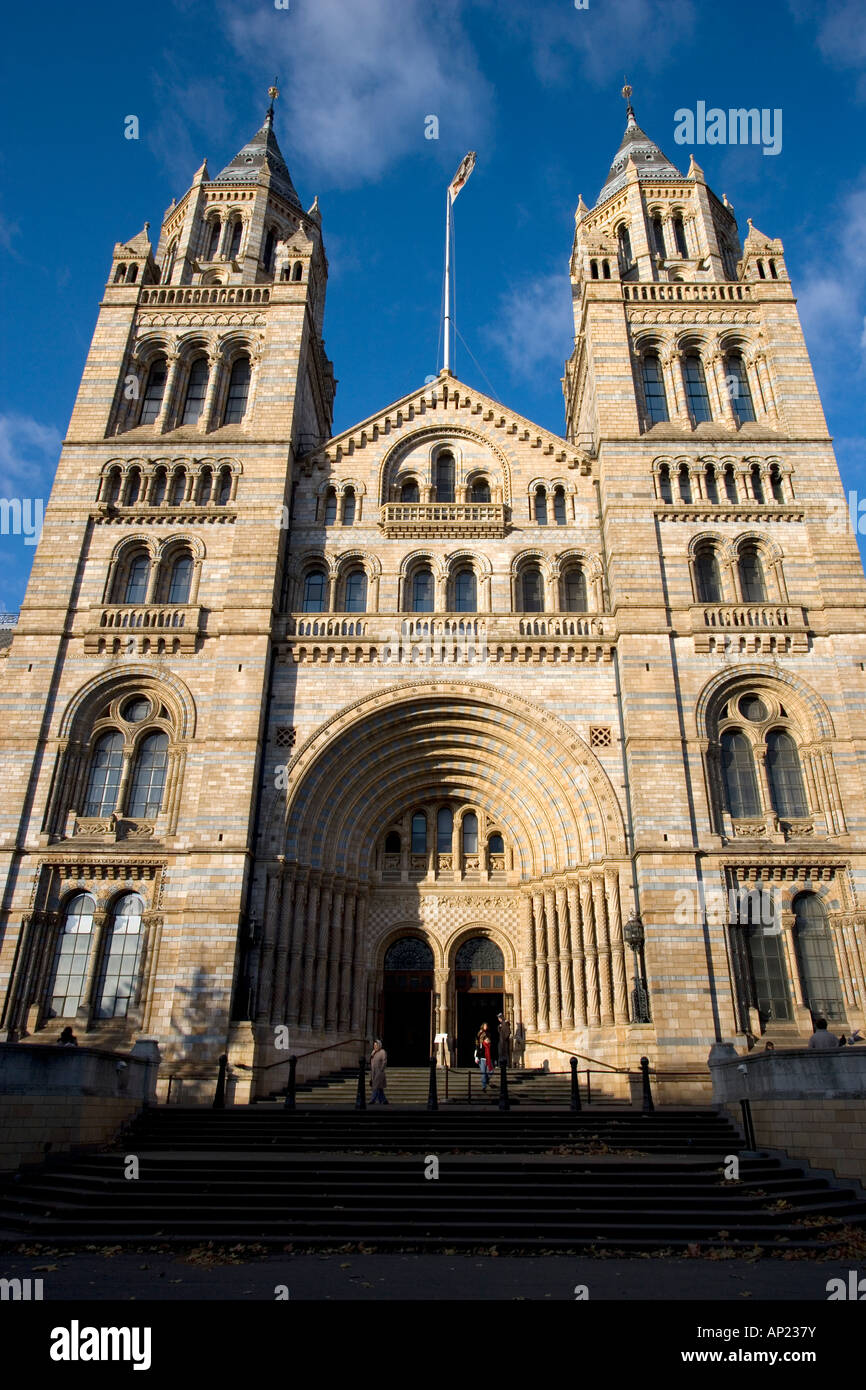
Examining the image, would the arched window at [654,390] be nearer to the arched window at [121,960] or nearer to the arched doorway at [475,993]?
the arched doorway at [475,993]

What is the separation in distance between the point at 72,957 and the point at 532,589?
16.3m

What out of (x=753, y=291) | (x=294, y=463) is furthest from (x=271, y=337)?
(x=753, y=291)

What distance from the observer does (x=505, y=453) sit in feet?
94.8

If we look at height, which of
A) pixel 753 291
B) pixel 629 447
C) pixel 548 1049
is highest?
pixel 753 291

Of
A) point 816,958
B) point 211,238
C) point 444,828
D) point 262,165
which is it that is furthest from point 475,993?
point 262,165

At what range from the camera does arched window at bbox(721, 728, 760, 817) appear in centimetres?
2286

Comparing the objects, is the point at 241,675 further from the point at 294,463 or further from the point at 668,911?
the point at 668,911

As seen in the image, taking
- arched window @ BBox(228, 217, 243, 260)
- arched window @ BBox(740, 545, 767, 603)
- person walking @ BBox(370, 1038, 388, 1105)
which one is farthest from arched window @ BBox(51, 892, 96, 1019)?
arched window @ BBox(228, 217, 243, 260)

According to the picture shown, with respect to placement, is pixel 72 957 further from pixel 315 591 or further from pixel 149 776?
pixel 315 591

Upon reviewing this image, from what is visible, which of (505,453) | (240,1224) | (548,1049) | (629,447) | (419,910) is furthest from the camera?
(505,453)

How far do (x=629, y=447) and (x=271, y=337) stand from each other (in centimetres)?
1240

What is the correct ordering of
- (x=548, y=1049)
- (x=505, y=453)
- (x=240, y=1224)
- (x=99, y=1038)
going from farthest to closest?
(x=505, y=453) → (x=548, y=1049) → (x=99, y=1038) → (x=240, y=1224)

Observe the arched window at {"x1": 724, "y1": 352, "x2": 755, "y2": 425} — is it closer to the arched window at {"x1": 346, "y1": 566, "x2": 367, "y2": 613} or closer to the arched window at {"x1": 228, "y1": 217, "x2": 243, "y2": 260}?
the arched window at {"x1": 346, "y1": 566, "x2": 367, "y2": 613}

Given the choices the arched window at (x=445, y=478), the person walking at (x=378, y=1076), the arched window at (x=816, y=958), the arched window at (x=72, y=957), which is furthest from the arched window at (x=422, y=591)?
the arched window at (x=816, y=958)
